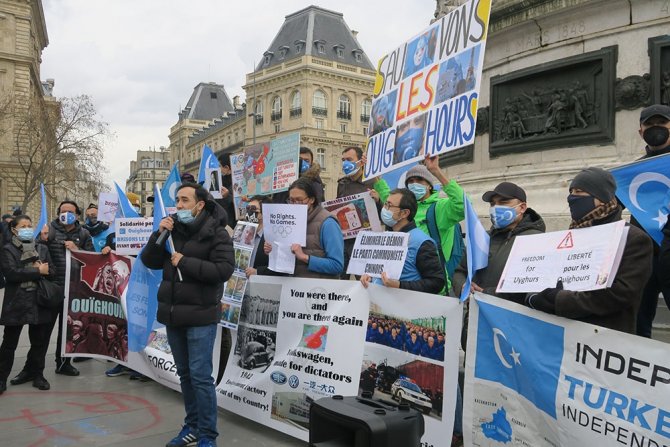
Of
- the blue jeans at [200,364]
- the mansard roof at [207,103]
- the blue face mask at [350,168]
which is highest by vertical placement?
the mansard roof at [207,103]

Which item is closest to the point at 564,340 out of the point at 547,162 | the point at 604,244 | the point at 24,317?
the point at 604,244

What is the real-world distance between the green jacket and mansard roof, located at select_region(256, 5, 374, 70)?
74.4 meters

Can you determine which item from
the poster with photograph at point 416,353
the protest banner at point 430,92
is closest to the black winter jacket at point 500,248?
the poster with photograph at point 416,353

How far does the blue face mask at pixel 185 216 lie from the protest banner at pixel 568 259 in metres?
2.32

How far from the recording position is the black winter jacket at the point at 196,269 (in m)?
4.60

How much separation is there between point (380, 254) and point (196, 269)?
1.36 meters

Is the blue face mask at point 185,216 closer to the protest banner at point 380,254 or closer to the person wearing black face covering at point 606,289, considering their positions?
the protest banner at point 380,254

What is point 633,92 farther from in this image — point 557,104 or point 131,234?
point 131,234

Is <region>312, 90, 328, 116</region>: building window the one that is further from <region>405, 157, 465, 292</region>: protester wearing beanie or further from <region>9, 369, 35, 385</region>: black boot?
<region>405, 157, 465, 292</region>: protester wearing beanie

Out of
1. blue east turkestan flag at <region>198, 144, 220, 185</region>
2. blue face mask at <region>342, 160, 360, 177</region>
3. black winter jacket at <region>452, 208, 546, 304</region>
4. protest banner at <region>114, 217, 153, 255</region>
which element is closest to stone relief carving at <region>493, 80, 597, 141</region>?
blue face mask at <region>342, 160, 360, 177</region>

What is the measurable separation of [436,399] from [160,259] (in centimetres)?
232

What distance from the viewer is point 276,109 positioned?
78938 mm

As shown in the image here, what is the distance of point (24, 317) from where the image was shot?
21.7ft

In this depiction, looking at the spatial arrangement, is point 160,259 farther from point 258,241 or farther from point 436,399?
point 436,399
